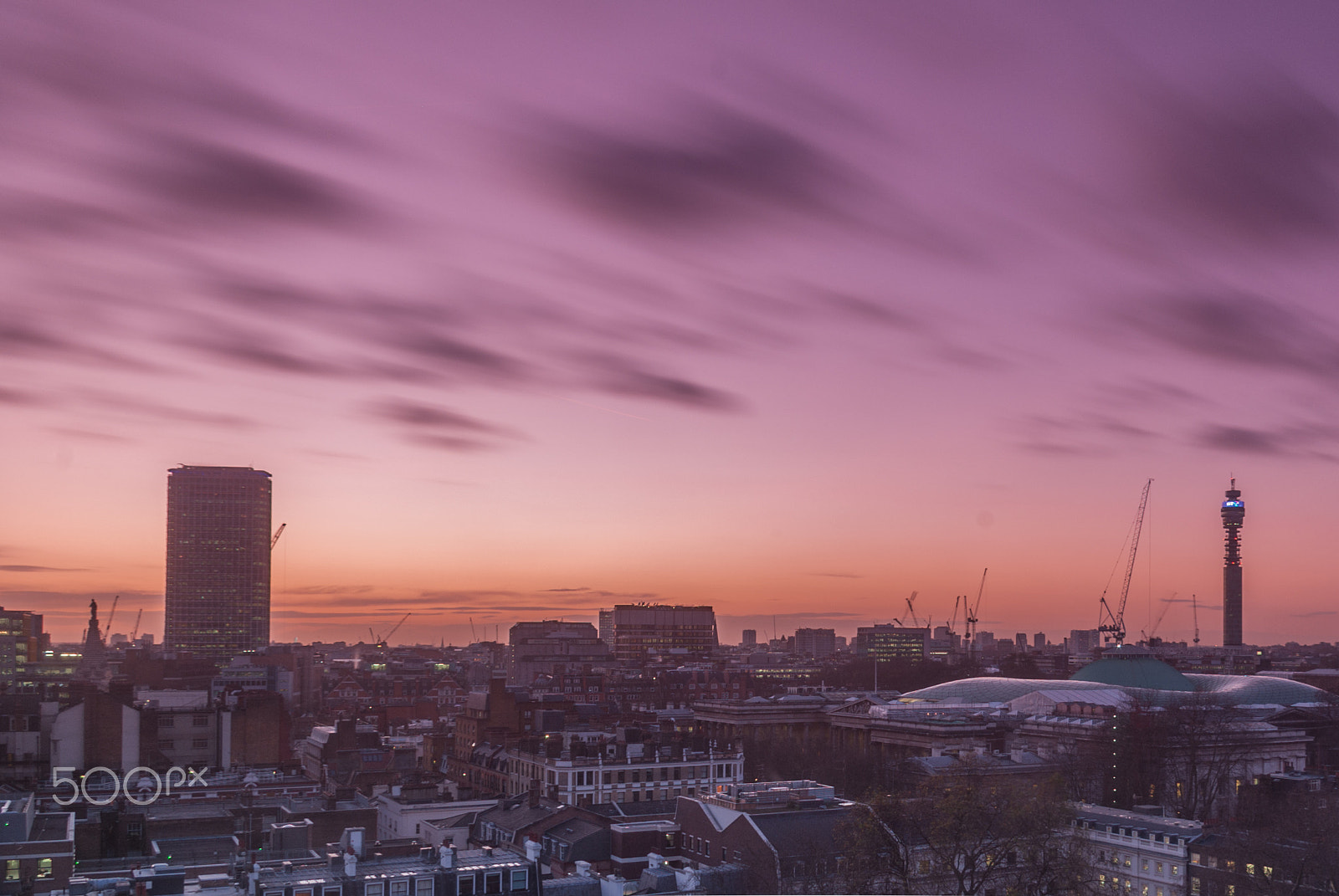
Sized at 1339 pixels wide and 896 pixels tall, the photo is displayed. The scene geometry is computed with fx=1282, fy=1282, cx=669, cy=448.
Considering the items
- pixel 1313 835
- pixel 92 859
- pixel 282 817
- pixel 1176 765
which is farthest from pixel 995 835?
pixel 1176 765

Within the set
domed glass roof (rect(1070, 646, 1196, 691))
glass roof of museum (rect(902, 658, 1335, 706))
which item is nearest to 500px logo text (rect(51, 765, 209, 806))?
glass roof of museum (rect(902, 658, 1335, 706))

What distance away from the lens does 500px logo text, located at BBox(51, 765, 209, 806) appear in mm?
68325

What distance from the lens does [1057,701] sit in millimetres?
140750

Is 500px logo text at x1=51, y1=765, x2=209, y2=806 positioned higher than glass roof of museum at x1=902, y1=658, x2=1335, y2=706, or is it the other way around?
500px logo text at x1=51, y1=765, x2=209, y2=806

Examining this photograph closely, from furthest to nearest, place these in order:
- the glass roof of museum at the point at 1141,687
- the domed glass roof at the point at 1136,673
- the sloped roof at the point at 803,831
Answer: the domed glass roof at the point at 1136,673, the glass roof of museum at the point at 1141,687, the sloped roof at the point at 803,831

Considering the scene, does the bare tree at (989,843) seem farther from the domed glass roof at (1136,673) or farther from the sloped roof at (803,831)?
the domed glass roof at (1136,673)

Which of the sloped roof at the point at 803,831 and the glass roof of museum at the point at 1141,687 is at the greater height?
the sloped roof at the point at 803,831

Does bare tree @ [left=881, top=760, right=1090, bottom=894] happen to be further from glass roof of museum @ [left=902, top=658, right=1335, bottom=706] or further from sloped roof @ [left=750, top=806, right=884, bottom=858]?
glass roof of museum @ [left=902, top=658, right=1335, bottom=706]

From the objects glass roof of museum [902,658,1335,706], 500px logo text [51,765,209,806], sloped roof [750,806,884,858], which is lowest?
glass roof of museum [902,658,1335,706]

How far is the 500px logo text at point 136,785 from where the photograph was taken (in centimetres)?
6832

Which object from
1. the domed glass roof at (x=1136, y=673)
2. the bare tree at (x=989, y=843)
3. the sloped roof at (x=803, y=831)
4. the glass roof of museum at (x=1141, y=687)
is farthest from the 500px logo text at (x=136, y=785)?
the domed glass roof at (x=1136, y=673)

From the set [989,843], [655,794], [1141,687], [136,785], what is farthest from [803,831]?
[1141,687]

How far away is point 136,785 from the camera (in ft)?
246

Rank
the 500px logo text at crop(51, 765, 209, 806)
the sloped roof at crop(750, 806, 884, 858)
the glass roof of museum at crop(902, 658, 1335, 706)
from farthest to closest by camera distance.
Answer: the glass roof of museum at crop(902, 658, 1335, 706) → the 500px logo text at crop(51, 765, 209, 806) → the sloped roof at crop(750, 806, 884, 858)
